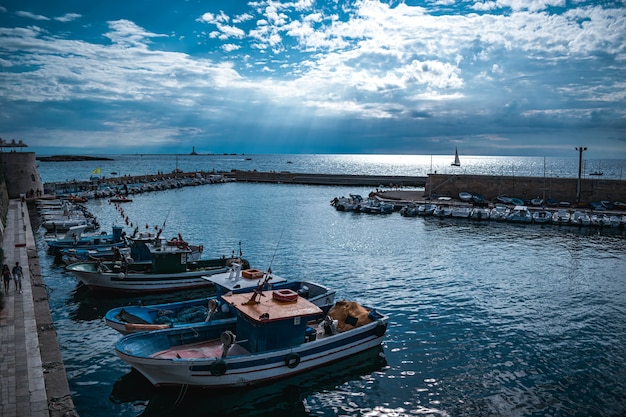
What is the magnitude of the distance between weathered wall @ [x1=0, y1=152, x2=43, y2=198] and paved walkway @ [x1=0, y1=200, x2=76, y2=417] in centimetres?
4296

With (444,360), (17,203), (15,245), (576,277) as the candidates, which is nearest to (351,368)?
(444,360)

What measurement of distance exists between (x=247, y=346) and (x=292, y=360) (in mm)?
1632

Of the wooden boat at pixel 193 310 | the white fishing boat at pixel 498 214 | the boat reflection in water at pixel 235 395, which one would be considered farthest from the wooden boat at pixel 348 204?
the boat reflection in water at pixel 235 395

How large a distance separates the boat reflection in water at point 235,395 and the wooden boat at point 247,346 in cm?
30

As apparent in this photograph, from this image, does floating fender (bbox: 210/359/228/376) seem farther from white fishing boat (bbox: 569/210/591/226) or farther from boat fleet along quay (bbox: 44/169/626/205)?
boat fleet along quay (bbox: 44/169/626/205)

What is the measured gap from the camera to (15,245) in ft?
97.4

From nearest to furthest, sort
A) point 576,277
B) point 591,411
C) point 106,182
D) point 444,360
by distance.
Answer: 1. point 591,411
2. point 444,360
3. point 576,277
4. point 106,182

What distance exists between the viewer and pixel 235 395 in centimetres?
1404

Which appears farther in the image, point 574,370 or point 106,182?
point 106,182

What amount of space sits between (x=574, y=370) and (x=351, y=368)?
808 cm

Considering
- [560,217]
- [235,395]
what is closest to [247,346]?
[235,395]

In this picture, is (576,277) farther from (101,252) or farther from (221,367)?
(101,252)

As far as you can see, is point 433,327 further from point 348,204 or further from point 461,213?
point 348,204

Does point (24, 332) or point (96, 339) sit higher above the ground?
point (24, 332)
